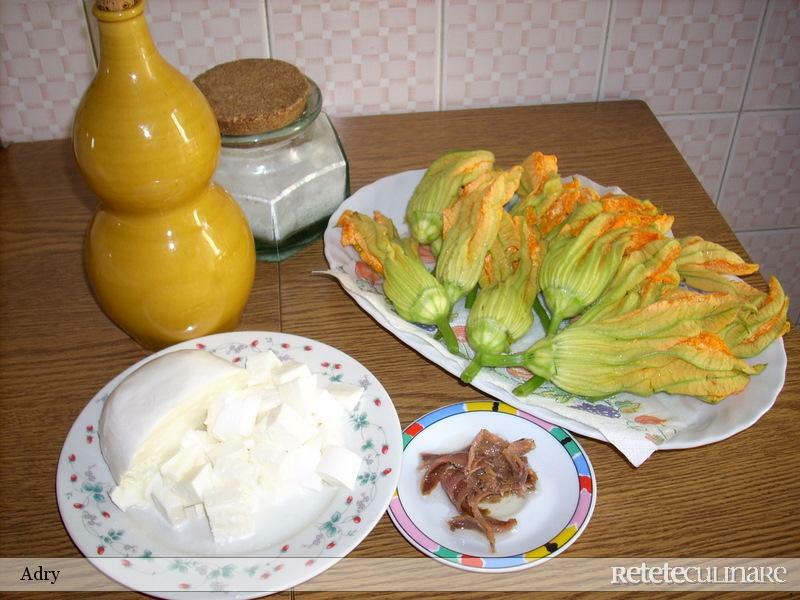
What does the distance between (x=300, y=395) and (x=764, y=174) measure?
1.13 m

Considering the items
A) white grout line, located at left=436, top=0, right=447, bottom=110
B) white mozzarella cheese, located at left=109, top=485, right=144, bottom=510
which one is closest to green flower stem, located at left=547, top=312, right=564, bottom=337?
white mozzarella cheese, located at left=109, top=485, right=144, bottom=510

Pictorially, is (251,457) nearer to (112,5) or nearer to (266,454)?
(266,454)

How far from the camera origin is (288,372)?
0.72 metres

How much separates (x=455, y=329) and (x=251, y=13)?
60cm

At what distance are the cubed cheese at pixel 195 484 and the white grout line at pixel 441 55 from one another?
0.80 metres

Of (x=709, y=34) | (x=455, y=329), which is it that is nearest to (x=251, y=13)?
(x=455, y=329)

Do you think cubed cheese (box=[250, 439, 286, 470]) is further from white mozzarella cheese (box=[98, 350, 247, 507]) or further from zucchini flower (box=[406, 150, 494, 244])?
zucchini flower (box=[406, 150, 494, 244])

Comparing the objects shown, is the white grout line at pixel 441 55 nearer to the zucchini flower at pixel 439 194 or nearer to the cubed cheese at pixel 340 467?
the zucchini flower at pixel 439 194

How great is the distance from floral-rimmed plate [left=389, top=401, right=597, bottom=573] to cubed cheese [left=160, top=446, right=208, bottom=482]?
178mm

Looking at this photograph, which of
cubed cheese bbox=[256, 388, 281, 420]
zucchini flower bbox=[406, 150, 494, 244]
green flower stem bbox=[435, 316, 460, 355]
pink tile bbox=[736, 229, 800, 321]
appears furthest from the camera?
pink tile bbox=[736, 229, 800, 321]

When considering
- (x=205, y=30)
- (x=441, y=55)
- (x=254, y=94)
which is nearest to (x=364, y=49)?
(x=441, y=55)

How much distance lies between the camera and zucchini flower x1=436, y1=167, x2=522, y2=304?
0.84 metres

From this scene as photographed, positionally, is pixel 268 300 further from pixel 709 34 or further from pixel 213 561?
pixel 709 34

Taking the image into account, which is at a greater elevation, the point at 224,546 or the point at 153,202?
the point at 153,202
